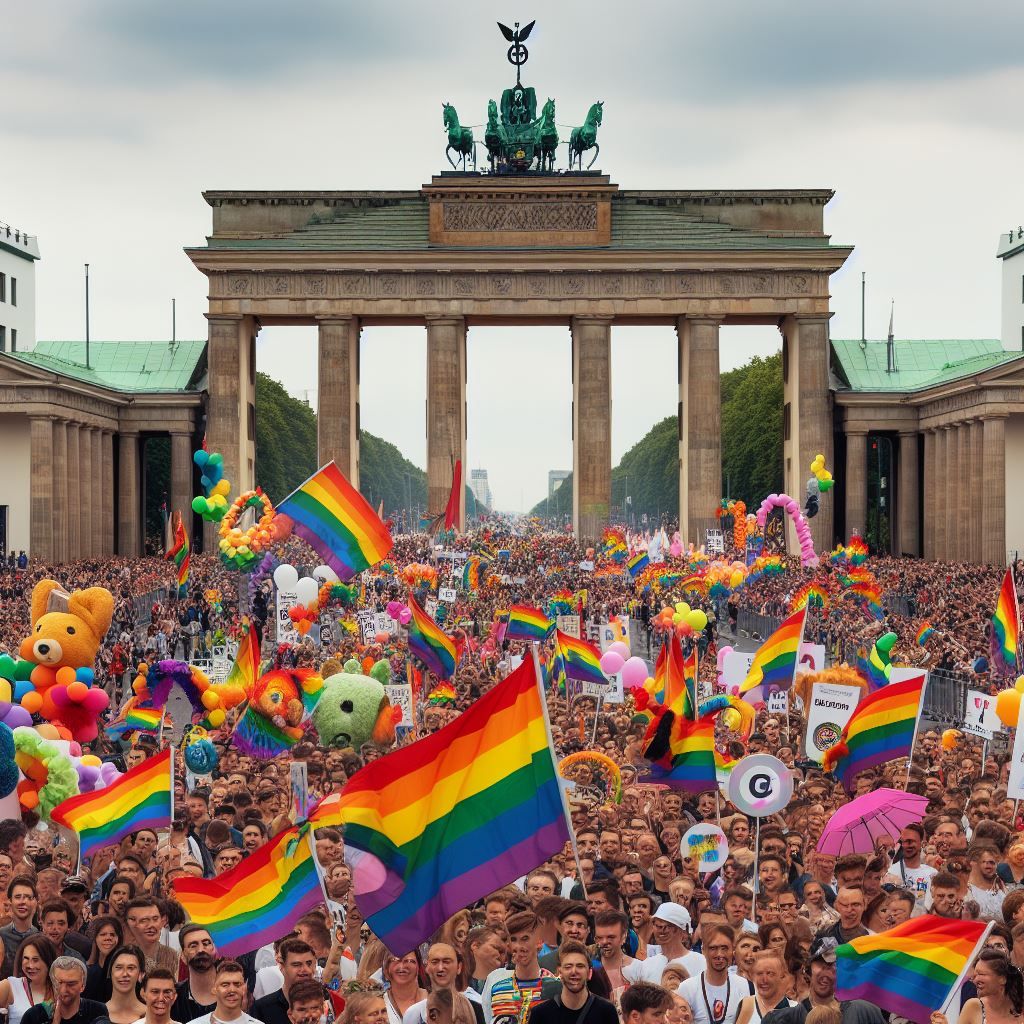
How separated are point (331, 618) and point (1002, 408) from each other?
36199mm

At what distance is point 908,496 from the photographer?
96750 millimetres

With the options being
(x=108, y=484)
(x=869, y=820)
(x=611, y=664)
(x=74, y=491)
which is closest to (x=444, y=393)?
(x=108, y=484)

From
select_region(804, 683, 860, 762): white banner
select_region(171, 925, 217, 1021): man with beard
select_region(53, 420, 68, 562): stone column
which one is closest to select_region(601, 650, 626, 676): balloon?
select_region(804, 683, 860, 762): white banner

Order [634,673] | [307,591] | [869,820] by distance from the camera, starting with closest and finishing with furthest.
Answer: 1. [869,820]
2. [634,673]
3. [307,591]

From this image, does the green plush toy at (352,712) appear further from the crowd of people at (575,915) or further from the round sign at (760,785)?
the round sign at (760,785)

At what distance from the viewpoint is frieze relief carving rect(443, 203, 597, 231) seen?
9231 cm

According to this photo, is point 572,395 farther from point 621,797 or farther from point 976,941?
point 976,941

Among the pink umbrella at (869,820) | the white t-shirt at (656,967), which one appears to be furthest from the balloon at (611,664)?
the white t-shirt at (656,967)

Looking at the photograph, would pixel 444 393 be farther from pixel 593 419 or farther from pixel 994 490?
pixel 994 490

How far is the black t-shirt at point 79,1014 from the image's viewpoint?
1111cm

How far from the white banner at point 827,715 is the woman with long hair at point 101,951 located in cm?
1105

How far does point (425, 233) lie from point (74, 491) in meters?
20.1

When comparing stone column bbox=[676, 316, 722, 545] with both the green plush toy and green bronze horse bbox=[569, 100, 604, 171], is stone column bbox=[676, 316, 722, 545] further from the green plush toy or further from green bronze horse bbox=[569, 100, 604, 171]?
the green plush toy

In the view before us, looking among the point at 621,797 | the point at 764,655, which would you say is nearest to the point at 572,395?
the point at 764,655
